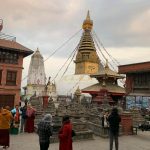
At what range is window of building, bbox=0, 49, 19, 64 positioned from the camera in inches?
1201

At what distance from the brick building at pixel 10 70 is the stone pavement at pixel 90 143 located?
51.6 ft

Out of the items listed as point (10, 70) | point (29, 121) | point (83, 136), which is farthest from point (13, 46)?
point (83, 136)

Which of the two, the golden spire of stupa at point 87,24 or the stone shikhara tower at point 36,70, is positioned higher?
the golden spire of stupa at point 87,24

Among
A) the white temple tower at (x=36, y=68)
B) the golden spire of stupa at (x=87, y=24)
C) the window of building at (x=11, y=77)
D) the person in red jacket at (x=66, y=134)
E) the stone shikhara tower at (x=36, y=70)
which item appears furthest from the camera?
the white temple tower at (x=36, y=68)

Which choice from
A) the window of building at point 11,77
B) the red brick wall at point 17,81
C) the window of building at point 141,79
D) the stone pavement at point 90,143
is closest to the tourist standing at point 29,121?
the stone pavement at point 90,143

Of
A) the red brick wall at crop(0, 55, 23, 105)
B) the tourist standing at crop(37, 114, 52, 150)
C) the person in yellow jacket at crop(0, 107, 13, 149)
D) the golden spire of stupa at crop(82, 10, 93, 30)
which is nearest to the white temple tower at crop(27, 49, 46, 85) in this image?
the golden spire of stupa at crop(82, 10, 93, 30)

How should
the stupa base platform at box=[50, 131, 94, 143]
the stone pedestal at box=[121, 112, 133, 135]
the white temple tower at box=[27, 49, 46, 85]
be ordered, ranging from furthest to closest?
the white temple tower at box=[27, 49, 46, 85]
the stone pedestal at box=[121, 112, 133, 135]
the stupa base platform at box=[50, 131, 94, 143]

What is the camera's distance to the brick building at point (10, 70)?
30188 millimetres

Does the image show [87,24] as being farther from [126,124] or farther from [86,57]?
[126,124]

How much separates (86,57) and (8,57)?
1202 inches

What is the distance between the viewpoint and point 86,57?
59625 mm

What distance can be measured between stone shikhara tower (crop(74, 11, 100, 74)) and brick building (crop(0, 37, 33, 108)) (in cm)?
2786

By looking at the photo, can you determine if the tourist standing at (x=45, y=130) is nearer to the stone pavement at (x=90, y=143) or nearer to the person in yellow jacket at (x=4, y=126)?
the person in yellow jacket at (x=4, y=126)

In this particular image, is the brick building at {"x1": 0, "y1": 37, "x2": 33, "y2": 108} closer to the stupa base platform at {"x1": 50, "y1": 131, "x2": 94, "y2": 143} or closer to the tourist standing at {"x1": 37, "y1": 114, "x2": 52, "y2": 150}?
the stupa base platform at {"x1": 50, "y1": 131, "x2": 94, "y2": 143}
